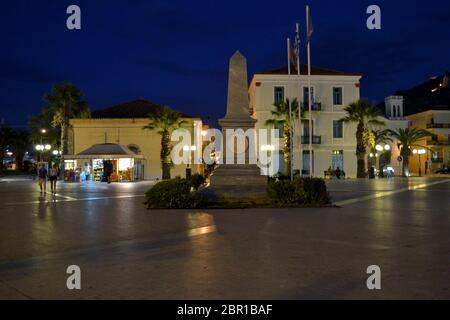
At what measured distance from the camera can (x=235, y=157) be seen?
1770 cm

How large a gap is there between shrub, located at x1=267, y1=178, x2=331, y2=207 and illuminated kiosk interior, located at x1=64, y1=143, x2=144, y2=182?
27124mm

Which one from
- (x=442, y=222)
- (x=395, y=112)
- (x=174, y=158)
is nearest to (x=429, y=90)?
(x=395, y=112)

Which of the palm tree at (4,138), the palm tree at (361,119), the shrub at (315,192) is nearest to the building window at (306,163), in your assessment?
the palm tree at (361,119)

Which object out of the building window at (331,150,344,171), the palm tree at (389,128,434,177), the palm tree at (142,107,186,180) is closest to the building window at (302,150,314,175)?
the building window at (331,150,344,171)

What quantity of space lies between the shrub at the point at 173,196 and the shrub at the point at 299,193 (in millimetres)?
2573


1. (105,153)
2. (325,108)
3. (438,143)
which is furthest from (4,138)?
(438,143)

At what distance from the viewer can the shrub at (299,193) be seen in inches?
609

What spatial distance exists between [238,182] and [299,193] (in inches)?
98.9

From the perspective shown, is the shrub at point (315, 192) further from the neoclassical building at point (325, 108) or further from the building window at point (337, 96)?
the building window at point (337, 96)
